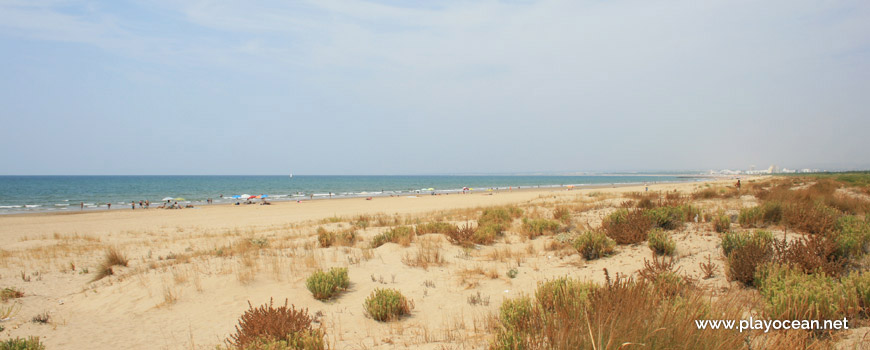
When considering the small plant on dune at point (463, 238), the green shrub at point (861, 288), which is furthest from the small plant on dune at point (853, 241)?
the small plant on dune at point (463, 238)

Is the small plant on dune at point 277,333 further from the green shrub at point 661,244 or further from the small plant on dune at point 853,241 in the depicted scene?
the small plant on dune at point 853,241

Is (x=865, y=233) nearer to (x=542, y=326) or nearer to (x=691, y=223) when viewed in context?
(x=691, y=223)

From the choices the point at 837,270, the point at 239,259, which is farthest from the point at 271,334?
the point at 837,270

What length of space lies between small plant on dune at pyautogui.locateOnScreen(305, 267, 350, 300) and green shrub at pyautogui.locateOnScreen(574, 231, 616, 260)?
4.80 metres

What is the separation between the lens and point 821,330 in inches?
148

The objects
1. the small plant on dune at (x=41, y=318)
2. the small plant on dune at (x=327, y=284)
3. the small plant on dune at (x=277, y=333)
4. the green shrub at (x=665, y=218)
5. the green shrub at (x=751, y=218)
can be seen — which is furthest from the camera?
the green shrub at (x=665, y=218)

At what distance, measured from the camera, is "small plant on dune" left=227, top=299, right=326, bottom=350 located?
419cm

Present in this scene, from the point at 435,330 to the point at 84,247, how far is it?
13.3m

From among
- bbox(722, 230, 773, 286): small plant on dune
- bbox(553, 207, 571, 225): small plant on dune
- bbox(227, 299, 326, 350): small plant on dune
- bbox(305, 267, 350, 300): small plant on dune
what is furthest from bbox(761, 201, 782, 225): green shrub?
bbox(227, 299, 326, 350): small plant on dune

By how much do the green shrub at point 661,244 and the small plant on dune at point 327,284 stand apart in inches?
236

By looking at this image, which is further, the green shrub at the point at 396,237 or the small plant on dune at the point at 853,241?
the green shrub at the point at 396,237

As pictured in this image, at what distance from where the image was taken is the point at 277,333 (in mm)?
4543

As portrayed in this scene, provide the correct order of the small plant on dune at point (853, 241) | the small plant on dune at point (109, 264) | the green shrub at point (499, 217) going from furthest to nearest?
the green shrub at point (499, 217), the small plant on dune at point (109, 264), the small plant on dune at point (853, 241)

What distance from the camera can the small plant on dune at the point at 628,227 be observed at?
8539mm
